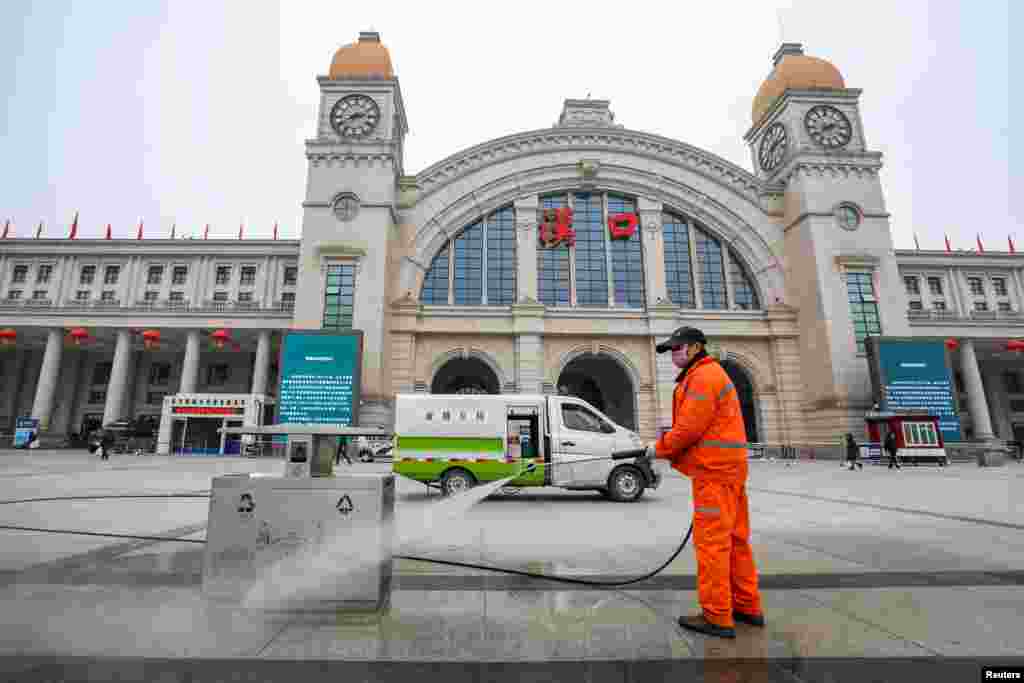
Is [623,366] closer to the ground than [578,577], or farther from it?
farther from it

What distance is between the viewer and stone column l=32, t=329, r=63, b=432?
32906 millimetres

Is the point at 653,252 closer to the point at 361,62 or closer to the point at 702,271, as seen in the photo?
the point at 702,271

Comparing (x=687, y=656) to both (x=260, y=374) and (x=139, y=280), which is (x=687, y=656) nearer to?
(x=260, y=374)

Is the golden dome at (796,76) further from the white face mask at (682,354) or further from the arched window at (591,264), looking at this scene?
the white face mask at (682,354)

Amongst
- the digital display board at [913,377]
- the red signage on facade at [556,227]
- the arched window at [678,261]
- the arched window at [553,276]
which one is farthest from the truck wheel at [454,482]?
the digital display board at [913,377]

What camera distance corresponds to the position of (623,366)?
29750 mm

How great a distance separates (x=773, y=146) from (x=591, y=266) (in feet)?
52.0

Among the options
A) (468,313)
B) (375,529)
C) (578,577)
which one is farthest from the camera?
(468,313)

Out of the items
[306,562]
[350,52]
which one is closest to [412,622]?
[306,562]

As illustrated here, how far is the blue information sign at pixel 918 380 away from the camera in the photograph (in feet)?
85.4

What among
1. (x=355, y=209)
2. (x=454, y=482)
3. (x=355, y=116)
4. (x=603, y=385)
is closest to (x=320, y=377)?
(x=355, y=209)

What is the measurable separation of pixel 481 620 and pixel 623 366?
89.8 ft

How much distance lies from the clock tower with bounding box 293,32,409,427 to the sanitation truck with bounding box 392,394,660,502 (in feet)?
51.7

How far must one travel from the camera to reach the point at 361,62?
1235 inches
